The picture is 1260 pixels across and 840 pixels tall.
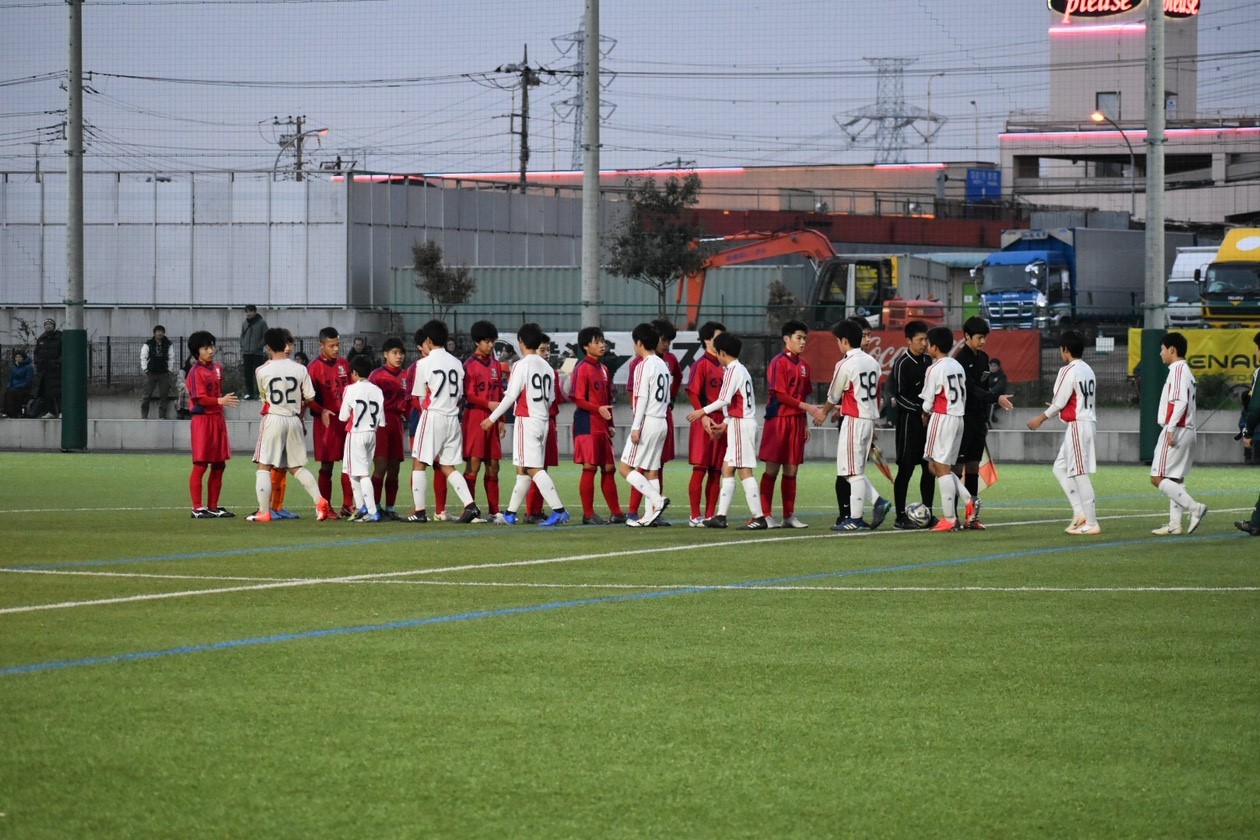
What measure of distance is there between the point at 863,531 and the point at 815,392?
15048 millimetres

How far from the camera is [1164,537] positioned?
14672 millimetres

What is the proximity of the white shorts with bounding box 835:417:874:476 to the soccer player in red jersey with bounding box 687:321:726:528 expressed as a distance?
1.16 meters

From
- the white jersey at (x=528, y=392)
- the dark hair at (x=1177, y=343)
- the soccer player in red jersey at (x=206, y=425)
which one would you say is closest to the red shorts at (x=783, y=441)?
the white jersey at (x=528, y=392)

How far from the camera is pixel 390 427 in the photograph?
16891mm

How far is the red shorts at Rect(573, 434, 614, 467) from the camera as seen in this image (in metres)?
16.2

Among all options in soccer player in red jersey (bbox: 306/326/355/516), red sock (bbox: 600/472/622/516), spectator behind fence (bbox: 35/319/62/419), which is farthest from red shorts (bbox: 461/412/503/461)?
spectator behind fence (bbox: 35/319/62/419)

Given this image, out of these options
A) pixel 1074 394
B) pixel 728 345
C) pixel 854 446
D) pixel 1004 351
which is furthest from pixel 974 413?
pixel 1004 351

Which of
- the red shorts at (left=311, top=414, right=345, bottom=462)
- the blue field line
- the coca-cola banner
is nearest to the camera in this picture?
the blue field line

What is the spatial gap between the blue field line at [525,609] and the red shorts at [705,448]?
11.6 ft

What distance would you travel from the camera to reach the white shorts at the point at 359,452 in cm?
1619

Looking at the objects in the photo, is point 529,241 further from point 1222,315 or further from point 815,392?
point 815,392

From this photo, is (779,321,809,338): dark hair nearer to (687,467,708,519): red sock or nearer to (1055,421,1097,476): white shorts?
(687,467,708,519): red sock

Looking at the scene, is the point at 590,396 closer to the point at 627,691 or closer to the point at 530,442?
the point at 530,442

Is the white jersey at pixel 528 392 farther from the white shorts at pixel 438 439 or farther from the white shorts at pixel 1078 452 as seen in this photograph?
the white shorts at pixel 1078 452
